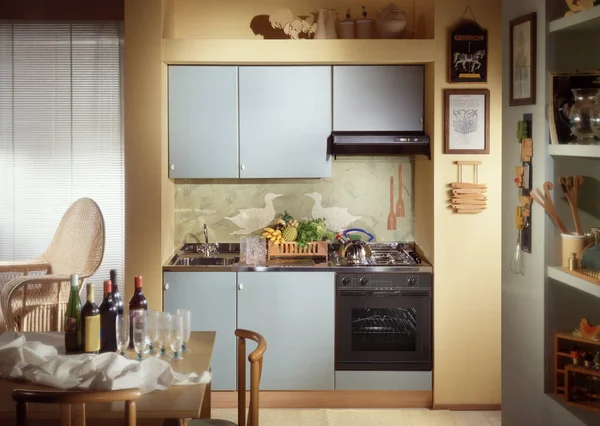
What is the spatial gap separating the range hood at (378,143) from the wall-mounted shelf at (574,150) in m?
1.86

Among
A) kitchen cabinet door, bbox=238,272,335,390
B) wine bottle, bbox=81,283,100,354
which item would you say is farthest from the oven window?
wine bottle, bbox=81,283,100,354

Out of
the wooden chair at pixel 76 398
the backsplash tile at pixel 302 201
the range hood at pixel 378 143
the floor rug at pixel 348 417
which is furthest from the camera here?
the backsplash tile at pixel 302 201

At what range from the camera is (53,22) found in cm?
585

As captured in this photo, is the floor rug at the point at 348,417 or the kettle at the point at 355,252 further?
the kettle at the point at 355,252

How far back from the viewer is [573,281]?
3000 mm

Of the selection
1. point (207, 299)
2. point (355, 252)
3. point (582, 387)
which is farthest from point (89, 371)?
point (355, 252)

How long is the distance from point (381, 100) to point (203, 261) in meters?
1.51

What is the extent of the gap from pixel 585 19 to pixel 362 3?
278cm

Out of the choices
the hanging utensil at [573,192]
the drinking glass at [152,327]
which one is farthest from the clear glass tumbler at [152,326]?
the hanging utensil at [573,192]

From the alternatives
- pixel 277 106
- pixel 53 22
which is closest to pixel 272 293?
pixel 277 106

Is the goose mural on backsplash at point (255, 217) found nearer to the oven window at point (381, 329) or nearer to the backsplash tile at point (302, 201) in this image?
the backsplash tile at point (302, 201)

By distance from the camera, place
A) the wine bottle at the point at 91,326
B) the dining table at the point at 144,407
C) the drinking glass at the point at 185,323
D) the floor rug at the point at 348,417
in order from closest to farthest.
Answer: the dining table at the point at 144,407 < the wine bottle at the point at 91,326 < the drinking glass at the point at 185,323 < the floor rug at the point at 348,417

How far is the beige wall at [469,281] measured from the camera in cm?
501

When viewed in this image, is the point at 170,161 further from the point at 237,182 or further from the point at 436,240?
the point at 436,240
